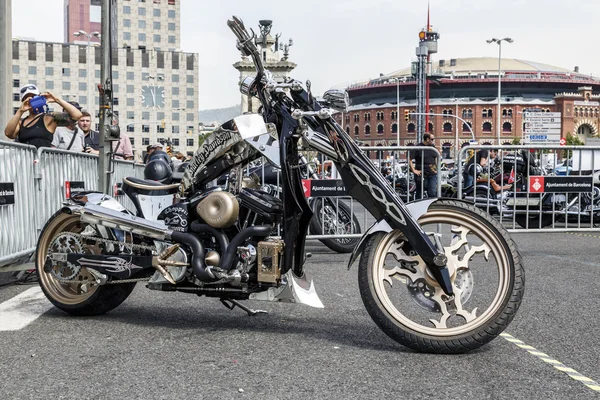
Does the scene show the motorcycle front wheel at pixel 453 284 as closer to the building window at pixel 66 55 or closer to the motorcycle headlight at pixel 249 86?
the motorcycle headlight at pixel 249 86

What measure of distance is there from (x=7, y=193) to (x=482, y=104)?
132 meters

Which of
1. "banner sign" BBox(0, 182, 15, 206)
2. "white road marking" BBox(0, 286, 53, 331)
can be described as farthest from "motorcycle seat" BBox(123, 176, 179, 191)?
"banner sign" BBox(0, 182, 15, 206)

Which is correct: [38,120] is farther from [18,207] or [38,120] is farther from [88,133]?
[88,133]

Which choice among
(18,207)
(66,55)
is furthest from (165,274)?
(66,55)

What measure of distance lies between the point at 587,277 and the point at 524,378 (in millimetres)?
4079

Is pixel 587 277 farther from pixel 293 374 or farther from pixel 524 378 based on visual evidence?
pixel 293 374

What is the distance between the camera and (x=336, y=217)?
9.47 metres

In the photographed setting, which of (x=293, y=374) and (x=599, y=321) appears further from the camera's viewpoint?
(x=599, y=321)

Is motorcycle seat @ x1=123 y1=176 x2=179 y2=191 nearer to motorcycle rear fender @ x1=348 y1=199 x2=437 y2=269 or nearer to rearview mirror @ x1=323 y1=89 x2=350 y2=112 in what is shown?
rearview mirror @ x1=323 y1=89 x2=350 y2=112

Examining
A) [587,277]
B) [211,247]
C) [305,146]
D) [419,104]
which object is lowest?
[587,277]

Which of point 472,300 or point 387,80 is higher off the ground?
point 387,80

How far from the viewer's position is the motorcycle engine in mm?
4711

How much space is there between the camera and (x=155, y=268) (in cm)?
499

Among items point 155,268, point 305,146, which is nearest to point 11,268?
point 155,268
